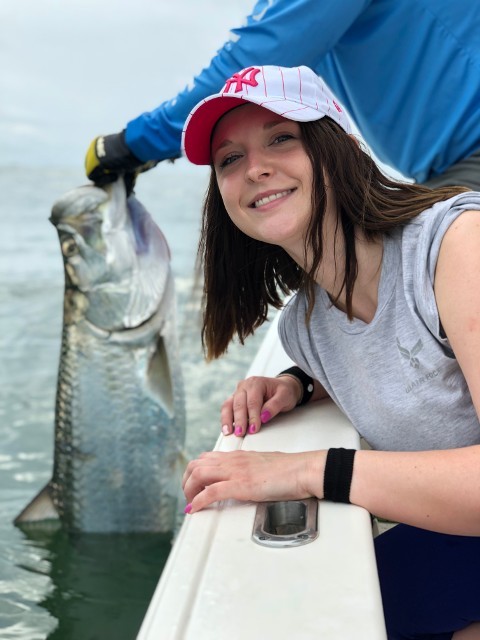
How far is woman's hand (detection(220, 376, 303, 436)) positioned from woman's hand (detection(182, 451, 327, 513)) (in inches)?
13.8

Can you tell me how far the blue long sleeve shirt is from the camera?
7.11ft

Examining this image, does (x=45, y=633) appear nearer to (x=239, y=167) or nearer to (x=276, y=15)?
(x=239, y=167)

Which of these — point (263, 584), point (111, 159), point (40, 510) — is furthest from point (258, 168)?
point (40, 510)

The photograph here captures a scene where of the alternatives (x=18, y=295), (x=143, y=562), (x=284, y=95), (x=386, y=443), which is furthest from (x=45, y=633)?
(x=18, y=295)

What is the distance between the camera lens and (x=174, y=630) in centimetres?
103

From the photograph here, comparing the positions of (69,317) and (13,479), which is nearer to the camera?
(69,317)

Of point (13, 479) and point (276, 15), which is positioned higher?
point (276, 15)

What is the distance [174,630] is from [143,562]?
2115 millimetres

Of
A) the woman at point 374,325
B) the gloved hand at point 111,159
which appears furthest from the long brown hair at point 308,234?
the gloved hand at point 111,159

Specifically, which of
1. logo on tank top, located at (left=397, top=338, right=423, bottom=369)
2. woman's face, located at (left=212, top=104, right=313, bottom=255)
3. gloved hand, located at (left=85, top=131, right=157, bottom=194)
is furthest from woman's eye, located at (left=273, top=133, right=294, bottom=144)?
gloved hand, located at (left=85, top=131, right=157, bottom=194)

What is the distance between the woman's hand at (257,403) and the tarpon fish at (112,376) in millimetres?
1337

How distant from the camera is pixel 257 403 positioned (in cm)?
181

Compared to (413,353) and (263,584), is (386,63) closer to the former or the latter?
(413,353)

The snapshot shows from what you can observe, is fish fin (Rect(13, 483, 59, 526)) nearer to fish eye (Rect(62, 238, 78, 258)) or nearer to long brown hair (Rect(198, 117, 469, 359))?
fish eye (Rect(62, 238, 78, 258))
